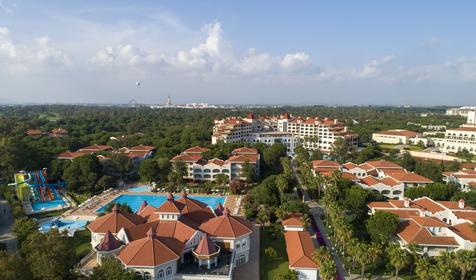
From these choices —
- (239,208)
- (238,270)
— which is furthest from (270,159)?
(238,270)

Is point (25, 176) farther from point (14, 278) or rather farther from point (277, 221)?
point (277, 221)

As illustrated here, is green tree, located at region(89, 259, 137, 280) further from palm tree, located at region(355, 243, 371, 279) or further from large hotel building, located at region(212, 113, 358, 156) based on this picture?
large hotel building, located at region(212, 113, 358, 156)

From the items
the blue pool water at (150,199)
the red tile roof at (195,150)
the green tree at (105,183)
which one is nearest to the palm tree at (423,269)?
the blue pool water at (150,199)

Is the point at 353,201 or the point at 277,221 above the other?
the point at 353,201

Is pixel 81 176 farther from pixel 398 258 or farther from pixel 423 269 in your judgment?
pixel 423 269

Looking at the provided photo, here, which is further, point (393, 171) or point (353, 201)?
point (393, 171)

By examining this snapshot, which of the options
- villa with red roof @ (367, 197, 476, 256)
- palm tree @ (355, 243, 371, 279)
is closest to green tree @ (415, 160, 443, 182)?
villa with red roof @ (367, 197, 476, 256)

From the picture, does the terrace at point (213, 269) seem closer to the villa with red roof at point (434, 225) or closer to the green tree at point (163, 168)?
the villa with red roof at point (434, 225)
